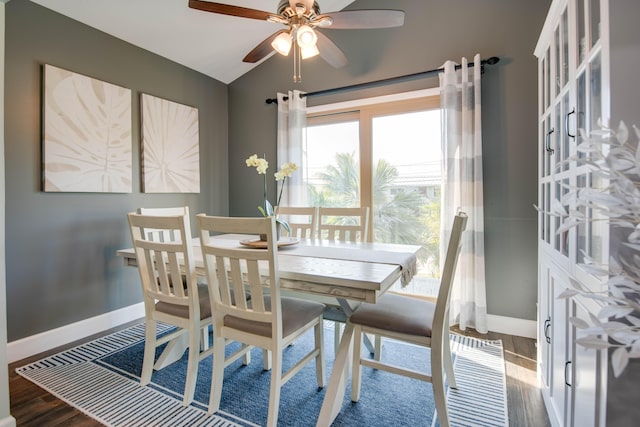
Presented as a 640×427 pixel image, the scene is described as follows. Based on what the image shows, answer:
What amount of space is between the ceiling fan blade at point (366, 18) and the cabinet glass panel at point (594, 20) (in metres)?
1.00

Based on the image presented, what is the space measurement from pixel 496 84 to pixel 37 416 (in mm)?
3699

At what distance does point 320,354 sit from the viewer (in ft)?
6.45

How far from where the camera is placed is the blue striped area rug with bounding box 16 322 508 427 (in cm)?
172

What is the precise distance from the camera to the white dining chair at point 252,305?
4.90ft

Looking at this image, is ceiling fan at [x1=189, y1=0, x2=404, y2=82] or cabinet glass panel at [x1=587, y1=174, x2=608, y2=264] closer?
cabinet glass panel at [x1=587, y1=174, x2=608, y2=264]

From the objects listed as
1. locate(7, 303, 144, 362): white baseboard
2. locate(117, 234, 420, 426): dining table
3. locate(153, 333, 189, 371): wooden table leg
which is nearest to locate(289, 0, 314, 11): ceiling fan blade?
locate(117, 234, 420, 426): dining table

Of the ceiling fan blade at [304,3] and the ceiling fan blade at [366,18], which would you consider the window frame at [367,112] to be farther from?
the ceiling fan blade at [304,3]

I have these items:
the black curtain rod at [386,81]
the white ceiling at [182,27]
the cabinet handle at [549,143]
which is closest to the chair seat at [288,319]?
the cabinet handle at [549,143]

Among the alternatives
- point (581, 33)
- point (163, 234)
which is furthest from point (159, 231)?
point (581, 33)

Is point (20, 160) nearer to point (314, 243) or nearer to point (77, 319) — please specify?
point (77, 319)

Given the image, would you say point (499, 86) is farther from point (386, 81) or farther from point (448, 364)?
point (448, 364)

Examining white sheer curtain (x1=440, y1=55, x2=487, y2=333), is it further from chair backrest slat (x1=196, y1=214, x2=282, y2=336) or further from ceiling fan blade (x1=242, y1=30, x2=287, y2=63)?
chair backrest slat (x1=196, y1=214, x2=282, y2=336)

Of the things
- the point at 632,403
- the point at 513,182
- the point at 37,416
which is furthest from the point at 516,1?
the point at 37,416

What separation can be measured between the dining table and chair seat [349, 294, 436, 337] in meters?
0.11
